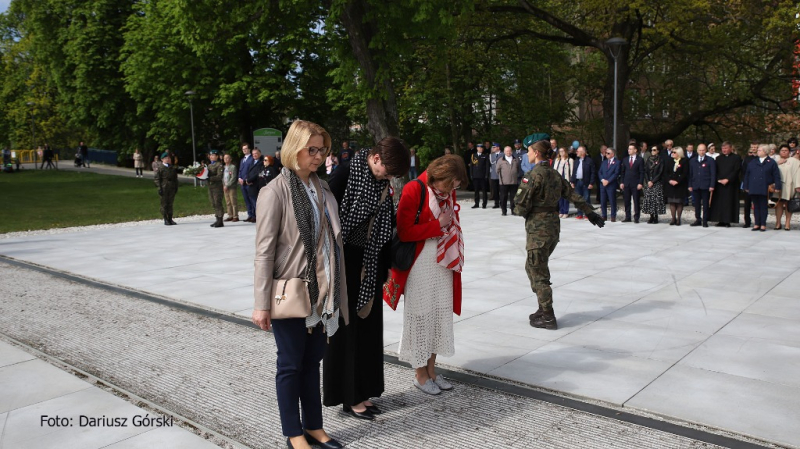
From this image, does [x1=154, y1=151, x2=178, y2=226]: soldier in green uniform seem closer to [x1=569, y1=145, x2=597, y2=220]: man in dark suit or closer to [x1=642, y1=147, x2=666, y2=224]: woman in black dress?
[x1=569, y1=145, x2=597, y2=220]: man in dark suit

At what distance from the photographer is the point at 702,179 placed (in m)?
15.6

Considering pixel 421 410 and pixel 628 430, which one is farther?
pixel 421 410

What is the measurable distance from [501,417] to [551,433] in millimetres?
391

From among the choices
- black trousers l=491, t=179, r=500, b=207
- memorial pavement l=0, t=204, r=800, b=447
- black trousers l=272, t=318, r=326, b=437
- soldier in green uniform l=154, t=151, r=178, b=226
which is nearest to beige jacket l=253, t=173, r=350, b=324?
black trousers l=272, t=318, r=326, b=437

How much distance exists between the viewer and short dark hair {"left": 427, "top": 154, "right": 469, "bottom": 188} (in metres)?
4.88

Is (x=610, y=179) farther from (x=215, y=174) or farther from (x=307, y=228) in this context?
(x=307, y=228)

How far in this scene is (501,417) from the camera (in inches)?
180

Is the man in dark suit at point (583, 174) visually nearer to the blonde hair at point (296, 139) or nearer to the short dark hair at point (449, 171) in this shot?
the short dark hair at point (449, 171)

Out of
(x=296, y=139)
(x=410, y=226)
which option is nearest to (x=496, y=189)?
(x=410, y=226)

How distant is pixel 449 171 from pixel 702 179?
12.6m

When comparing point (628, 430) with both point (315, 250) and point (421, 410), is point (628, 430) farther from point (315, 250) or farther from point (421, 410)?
point (315, 250)

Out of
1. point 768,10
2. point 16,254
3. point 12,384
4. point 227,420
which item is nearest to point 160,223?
point 16,254

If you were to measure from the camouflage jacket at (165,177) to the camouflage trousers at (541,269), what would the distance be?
1286cm

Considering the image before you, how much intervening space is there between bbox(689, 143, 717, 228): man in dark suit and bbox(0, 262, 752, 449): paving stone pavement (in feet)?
40.2
